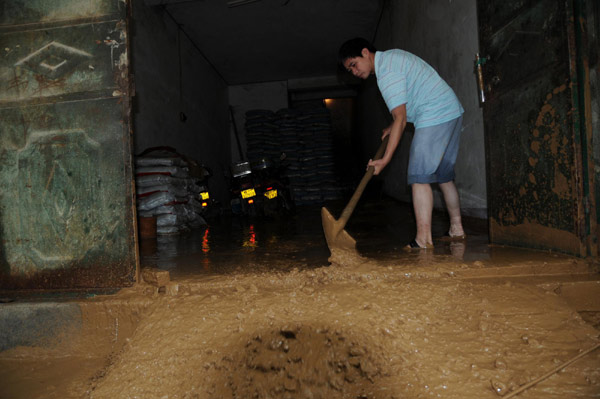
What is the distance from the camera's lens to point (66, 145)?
174 centimetres

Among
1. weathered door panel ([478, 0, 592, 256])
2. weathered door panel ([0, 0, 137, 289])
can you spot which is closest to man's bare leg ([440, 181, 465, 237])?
weathered door panel ([478, 0, 592, 256])

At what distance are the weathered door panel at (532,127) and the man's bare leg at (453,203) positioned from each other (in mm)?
253

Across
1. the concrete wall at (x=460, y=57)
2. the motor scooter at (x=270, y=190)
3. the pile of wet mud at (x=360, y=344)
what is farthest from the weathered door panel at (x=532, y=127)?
the motor scooter at (x=270, y=190)

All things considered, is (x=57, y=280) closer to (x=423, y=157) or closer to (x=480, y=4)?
(x=423, y=157)

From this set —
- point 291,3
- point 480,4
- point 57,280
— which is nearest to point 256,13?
point 291,3

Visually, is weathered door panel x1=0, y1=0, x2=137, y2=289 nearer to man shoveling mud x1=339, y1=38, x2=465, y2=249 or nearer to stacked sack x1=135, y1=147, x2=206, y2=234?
man shoveling mud x1=339, y1=38, x2=465, y2=249

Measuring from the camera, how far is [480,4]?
230cm

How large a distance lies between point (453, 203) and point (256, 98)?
361 inches

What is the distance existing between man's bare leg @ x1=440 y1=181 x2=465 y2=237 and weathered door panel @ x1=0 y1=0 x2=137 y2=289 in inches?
85.5

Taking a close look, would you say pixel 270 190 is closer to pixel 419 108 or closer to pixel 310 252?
pixel 310 252

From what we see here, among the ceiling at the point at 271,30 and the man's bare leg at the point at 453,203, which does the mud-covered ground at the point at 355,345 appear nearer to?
the man's bare leg at the point at 453,203

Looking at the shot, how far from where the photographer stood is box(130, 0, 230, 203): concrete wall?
5086 mm

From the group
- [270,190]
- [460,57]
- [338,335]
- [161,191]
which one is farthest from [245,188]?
[338,335]

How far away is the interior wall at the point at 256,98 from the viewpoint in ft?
34.8
